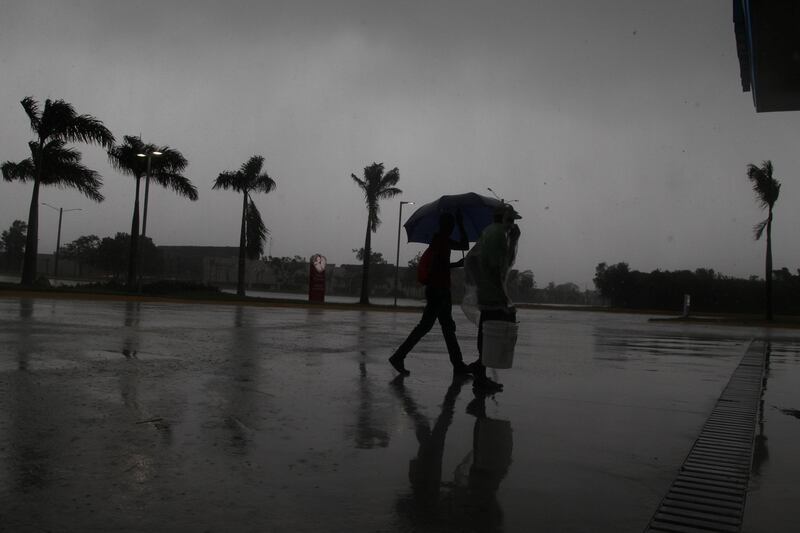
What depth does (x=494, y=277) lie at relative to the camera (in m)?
6.34

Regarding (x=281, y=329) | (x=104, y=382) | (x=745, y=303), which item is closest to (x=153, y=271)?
(x=745, y=303)

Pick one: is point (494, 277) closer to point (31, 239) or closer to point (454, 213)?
point (454, 213)

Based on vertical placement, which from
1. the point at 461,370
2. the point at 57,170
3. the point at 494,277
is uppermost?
the point at 57,170

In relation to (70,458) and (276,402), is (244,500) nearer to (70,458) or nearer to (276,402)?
(70,458)

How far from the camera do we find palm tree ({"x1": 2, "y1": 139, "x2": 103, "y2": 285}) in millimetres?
30250

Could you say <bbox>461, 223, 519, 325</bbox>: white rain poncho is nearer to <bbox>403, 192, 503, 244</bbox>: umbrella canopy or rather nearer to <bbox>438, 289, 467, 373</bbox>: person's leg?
<bbox>438, 289, 467, 373</bbox>: person's leg

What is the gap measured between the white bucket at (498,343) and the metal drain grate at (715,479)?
1637 mm

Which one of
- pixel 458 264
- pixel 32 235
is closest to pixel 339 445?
pixel 458 264

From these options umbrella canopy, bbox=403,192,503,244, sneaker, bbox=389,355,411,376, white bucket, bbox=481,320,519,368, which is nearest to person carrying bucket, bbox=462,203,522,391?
white bucket, bbox=481,320,519,368

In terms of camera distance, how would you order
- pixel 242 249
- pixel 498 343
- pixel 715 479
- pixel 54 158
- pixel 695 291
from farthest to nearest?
pixel 695 291 → pixel 242 249 → pixel 54 158 → pixel 498 343 → pixel 715 479

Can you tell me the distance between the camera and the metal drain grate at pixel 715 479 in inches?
115

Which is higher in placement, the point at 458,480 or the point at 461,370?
the point at 461,370

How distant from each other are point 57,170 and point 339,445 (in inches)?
1213

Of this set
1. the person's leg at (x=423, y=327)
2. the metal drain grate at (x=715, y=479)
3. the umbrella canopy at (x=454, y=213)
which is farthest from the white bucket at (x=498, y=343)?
the umbrella canopy at (x=454, y=213)
